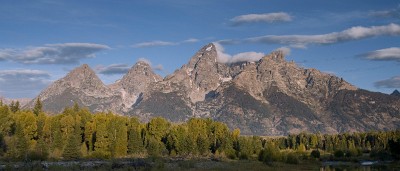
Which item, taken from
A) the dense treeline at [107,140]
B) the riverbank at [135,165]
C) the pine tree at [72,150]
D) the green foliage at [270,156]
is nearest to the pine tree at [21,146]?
the dense treeline at [107,140]

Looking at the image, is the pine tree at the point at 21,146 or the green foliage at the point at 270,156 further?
the green foliage at the point at 270,156

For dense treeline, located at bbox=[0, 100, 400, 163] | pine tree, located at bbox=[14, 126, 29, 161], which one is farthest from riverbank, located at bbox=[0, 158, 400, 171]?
pine tree, located at bbox=[14, 126, 29, 161]

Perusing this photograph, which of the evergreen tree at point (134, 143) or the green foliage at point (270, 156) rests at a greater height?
the evergreen tree at point (134, 143)

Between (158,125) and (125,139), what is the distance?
19.9 meters

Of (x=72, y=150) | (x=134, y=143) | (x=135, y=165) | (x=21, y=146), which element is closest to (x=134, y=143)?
(x=134, y=143)

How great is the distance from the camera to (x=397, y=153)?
12788 centimetres

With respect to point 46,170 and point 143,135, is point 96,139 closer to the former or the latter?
point 143,135

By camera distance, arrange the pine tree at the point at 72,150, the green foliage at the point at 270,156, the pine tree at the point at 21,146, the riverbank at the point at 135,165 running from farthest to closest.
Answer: the pine tree at the point at 72,150 → the green foliage at the point at 270,156 → the pine tree at the point at 21,146 → the riverbank at the point at 135,165

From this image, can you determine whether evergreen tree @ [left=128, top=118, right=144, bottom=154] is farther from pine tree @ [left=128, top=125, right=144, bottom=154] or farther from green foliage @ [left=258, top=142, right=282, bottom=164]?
green foliage @ [left=258, top=142, right=282, bottom=164]

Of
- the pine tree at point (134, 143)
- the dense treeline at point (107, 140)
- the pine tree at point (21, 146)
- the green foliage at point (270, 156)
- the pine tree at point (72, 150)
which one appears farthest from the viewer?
the pine tree at point (134, 143)

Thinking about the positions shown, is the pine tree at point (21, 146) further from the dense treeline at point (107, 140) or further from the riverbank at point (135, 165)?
the riverbank at point (135, 165)

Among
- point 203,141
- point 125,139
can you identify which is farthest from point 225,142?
point 125,139

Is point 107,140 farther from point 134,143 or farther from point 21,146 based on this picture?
point 21,146

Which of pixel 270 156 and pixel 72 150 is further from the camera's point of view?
pixel 72 150
